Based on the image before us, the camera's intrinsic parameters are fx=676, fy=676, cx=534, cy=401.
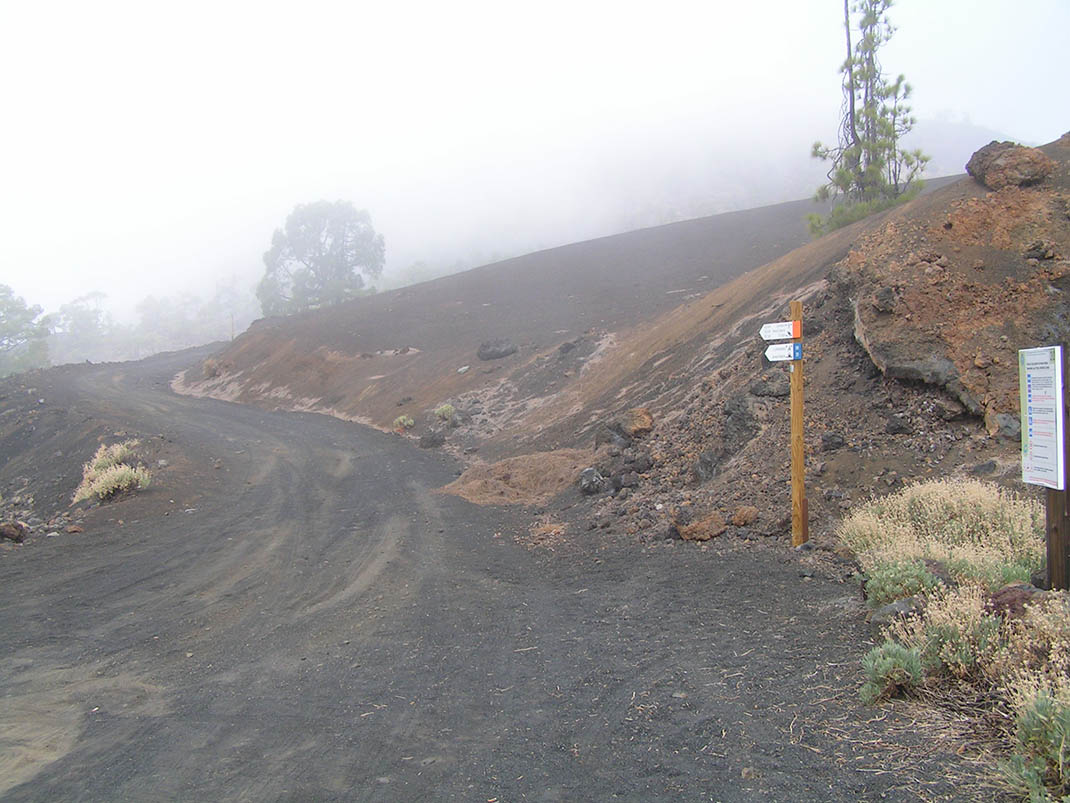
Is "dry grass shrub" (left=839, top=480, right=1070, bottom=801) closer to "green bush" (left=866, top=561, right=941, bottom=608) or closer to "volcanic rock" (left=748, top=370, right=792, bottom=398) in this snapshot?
"green bush" (left=866, top=561, right=941, bottom=608)

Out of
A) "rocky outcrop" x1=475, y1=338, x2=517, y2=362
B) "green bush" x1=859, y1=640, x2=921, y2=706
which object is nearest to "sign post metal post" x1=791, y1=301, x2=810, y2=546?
"green bush" x1=859, y1=640, x2=921, y2=706

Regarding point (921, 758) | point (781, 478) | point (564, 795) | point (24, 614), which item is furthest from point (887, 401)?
point (24, 614)

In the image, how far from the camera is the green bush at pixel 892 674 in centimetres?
433

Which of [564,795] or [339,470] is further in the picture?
[339,470]

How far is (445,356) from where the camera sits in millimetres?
31188

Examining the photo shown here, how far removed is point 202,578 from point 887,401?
1032 cm

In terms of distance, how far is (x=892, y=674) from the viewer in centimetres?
441

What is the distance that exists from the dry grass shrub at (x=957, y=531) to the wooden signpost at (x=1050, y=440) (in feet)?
1.89

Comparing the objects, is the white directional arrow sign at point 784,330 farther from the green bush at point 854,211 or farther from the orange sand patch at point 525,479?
the green bush at point 854,211

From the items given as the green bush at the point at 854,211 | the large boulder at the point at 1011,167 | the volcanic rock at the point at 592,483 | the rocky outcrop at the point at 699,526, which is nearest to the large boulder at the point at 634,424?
the volcanic rock at the point at 592,483

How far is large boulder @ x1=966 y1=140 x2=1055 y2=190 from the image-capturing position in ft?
38.5

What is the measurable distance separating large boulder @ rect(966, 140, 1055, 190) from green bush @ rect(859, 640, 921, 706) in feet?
35.4

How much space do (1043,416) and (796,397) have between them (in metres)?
3.16

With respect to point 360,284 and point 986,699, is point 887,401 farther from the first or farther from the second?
point 360,284
